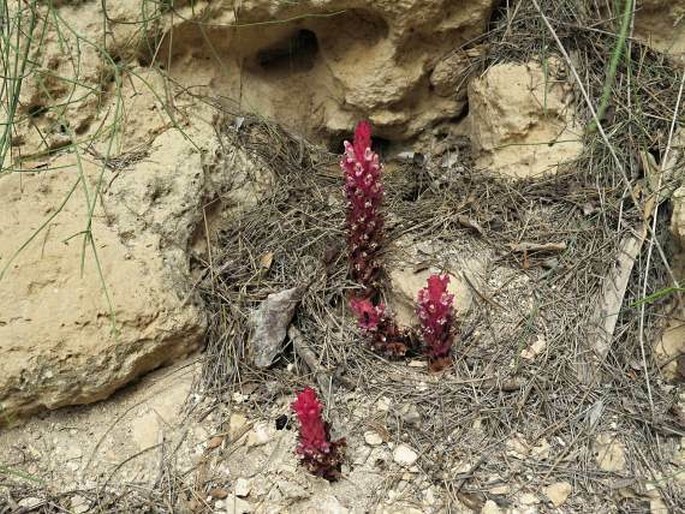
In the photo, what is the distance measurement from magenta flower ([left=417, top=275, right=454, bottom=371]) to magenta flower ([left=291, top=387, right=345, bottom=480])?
1.46 feet

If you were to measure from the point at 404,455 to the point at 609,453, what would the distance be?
607 millimetres

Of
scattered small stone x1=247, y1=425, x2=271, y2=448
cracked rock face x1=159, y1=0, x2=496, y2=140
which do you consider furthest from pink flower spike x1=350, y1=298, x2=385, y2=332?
cracked rock face x1=159, y1=0, x2=496, y2=140

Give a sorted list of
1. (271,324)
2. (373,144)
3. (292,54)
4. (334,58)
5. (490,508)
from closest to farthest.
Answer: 1. (490,508)
2. (271,324)
3. (334,58)
4. (292,54)
5. (373,144)

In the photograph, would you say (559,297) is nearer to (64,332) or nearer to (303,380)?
(303,380)

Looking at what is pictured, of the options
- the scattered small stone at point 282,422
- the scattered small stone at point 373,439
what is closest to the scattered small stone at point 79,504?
the scattered small stone at point 282,422

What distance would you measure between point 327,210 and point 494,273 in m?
0.72

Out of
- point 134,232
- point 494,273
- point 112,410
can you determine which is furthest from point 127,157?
point 494,273

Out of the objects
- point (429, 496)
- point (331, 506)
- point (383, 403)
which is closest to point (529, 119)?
point (383, 403)

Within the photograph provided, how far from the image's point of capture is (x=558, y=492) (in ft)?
6.26

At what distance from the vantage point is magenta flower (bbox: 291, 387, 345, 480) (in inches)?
73.6

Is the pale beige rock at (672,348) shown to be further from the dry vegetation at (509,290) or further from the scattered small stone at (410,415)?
the scattered small stone at (410,415)

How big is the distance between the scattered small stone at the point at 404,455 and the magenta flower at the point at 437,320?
1.01ft

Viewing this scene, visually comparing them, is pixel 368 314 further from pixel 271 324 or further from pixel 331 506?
pixel 331 506

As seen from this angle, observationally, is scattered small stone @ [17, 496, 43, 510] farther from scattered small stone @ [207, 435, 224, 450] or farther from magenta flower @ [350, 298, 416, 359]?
magenta flower @ [350, 298, 416, 359]
